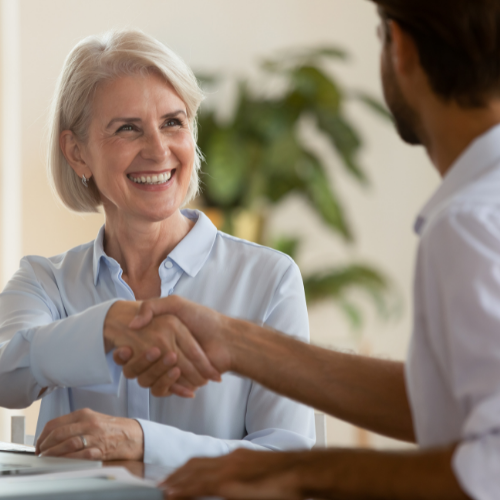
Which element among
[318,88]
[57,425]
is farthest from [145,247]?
[318,88]

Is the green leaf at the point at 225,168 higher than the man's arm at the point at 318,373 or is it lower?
higher

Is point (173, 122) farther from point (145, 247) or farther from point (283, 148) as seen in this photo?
point (283, 148)

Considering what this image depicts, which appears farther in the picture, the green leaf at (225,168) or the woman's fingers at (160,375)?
the green leaf at (225,168)

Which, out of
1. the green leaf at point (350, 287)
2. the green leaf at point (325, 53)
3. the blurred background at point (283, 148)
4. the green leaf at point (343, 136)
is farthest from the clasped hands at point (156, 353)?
the green leaf at point (325, 53)

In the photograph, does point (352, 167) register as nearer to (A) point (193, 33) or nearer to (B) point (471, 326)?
(A) point (193, 33)

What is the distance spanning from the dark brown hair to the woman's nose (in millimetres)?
1009

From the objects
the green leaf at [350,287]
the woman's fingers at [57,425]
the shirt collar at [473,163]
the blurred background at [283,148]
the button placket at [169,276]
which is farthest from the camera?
the green leaf at [350,287]

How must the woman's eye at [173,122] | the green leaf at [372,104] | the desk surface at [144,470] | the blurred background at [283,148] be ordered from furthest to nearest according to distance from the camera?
the green leaf at [372,104], the blurred background at [283,148], the woman's eye at [173,122], the desk surface at [144,470]

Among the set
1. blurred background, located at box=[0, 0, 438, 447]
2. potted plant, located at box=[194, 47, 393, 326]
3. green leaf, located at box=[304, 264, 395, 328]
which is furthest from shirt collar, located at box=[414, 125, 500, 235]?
green leaf, located at box=[304, 264, 395, 328]

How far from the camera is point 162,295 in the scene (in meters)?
1.81

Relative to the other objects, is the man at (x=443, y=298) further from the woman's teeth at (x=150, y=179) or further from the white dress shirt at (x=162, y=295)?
the woman's teeth at (x=150, y=179)

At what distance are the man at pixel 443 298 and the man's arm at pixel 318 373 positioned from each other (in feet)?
1.03

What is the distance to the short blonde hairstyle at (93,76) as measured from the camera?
6.12 ft

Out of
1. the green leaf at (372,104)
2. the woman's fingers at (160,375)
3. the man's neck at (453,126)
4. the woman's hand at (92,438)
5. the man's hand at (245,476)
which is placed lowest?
the woman's hand at (92,438)
